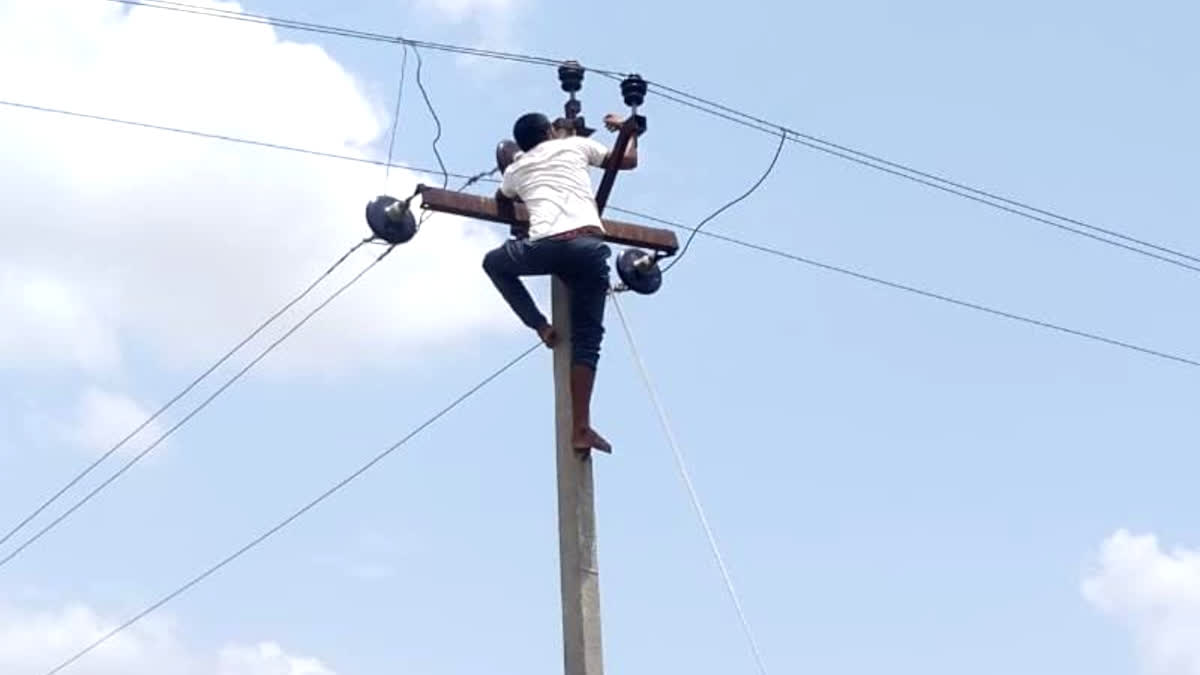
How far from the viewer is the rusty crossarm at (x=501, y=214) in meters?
10.3

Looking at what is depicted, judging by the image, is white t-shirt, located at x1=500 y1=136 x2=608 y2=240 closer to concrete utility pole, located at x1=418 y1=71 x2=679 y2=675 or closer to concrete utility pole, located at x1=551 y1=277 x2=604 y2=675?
concrete utility pole, located at x1=418 y1=71 x2=679 y2=675

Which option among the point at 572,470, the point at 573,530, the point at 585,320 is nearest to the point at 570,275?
the point at 585,320

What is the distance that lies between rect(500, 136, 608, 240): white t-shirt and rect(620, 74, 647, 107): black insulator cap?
11.0 inches

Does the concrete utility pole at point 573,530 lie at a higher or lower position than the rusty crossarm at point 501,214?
lower

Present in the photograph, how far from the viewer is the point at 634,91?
10.6m

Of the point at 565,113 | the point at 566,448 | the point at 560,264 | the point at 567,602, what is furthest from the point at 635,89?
the point at 567,602

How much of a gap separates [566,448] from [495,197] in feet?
4.07

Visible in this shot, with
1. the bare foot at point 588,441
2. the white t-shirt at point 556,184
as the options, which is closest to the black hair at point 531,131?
the white t-shirt at point 556,184

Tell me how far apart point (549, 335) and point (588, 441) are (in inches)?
22.6

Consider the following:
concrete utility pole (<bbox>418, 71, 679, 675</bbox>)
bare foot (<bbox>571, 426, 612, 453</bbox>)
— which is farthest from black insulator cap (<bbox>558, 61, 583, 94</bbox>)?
bare foot (<bbox>571, 426, 612, 453</bbox>)

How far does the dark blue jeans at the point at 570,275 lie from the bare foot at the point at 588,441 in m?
0.31

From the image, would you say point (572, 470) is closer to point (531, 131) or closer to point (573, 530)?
point (573, 530)

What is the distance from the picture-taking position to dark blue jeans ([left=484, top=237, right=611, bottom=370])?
10.1 m

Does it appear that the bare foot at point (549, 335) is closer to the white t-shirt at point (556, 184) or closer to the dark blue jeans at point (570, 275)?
the dark blue jeans at point (570, 275)
